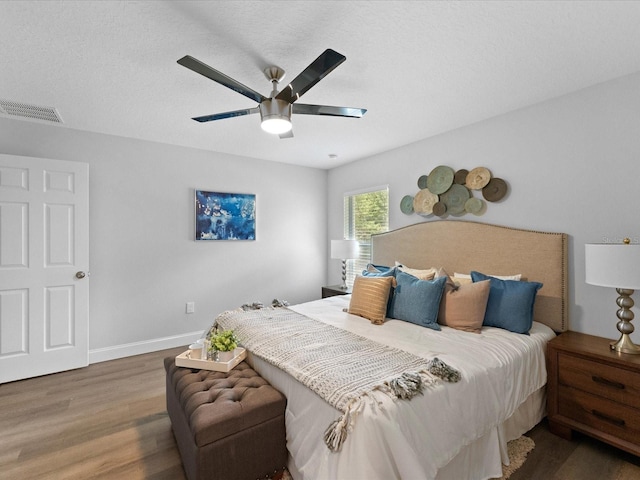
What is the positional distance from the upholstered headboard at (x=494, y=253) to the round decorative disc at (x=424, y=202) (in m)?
0.15

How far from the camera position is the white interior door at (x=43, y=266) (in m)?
2.87

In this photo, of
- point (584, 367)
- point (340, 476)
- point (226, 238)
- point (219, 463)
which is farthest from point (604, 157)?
point (226, 238)

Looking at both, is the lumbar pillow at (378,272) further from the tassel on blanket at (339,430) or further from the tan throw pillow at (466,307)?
the tassel on blanket at (339,430)

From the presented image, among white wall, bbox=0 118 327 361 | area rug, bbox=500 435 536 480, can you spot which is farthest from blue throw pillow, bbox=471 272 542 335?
white wall, bbox=0 118 327 361

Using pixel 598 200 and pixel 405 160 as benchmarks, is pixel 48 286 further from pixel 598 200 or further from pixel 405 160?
pixel 598 200

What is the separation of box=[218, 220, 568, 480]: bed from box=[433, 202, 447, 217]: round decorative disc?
11.1 inches

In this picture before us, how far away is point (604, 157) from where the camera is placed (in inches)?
90.1

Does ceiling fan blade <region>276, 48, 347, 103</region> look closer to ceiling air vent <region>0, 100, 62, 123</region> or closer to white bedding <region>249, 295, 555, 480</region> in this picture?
white bedding <region>249, 295, 555, 480</region>

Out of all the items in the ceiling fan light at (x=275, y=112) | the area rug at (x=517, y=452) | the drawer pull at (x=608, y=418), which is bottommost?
the area rug at (x=517, y=452)

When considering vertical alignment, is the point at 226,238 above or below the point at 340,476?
above

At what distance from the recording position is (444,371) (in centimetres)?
156

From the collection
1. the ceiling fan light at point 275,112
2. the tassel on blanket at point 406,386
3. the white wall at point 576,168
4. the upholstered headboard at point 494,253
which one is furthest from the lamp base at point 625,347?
the ceiling fan light at point 275,112

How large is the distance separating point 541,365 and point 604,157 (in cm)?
161

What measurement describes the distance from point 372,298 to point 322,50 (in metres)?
1.90
